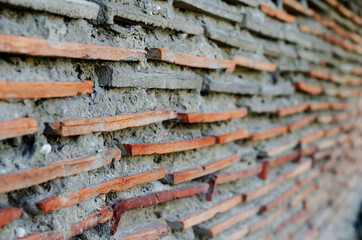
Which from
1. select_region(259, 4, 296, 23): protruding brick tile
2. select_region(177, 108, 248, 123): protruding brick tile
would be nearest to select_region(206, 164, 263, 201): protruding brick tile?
select_region(177, 108, 248, 123): protruding brick tile

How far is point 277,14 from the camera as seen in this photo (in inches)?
88.2

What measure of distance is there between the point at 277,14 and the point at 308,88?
730 mm

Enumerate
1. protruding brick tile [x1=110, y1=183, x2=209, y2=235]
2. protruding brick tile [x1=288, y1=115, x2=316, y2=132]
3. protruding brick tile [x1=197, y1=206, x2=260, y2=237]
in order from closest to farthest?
protruding brick tile [x1=110, y1=183, x2=209, y2=235] → protruding brick tile [x1=197, y1=206, x2=260, y2=237] → protruding brick tile [x1=288, y1=115, x2=316, y2=132]

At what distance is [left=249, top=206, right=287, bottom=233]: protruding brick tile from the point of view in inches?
85.0

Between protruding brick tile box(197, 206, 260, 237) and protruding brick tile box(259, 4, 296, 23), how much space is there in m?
1.10

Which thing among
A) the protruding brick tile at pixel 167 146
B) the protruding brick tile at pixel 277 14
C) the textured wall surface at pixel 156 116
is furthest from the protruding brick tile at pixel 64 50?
the protruding brick tile at pixel 277 14

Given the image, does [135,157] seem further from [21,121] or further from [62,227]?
[21,121]

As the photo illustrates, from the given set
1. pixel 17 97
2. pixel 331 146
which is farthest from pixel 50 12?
pixel 331 146

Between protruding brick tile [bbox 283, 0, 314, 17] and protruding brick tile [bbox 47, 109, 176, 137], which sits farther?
protruding brick tile [bbox 283, 0, 314, 17]

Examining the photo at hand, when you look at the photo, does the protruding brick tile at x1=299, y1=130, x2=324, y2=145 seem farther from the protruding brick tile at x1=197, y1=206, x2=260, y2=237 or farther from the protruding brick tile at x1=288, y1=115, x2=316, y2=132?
the protruding brick tile at x1=197, y1=206, x2=260, y2=237

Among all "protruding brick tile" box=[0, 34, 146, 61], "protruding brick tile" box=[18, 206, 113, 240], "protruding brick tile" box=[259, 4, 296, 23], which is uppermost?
"protruding brick tile" box=[259, 4, 296, 23]

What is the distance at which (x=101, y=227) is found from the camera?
1329mm

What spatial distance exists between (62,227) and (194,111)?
75cm

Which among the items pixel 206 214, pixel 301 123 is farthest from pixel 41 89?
pixel 301 123
